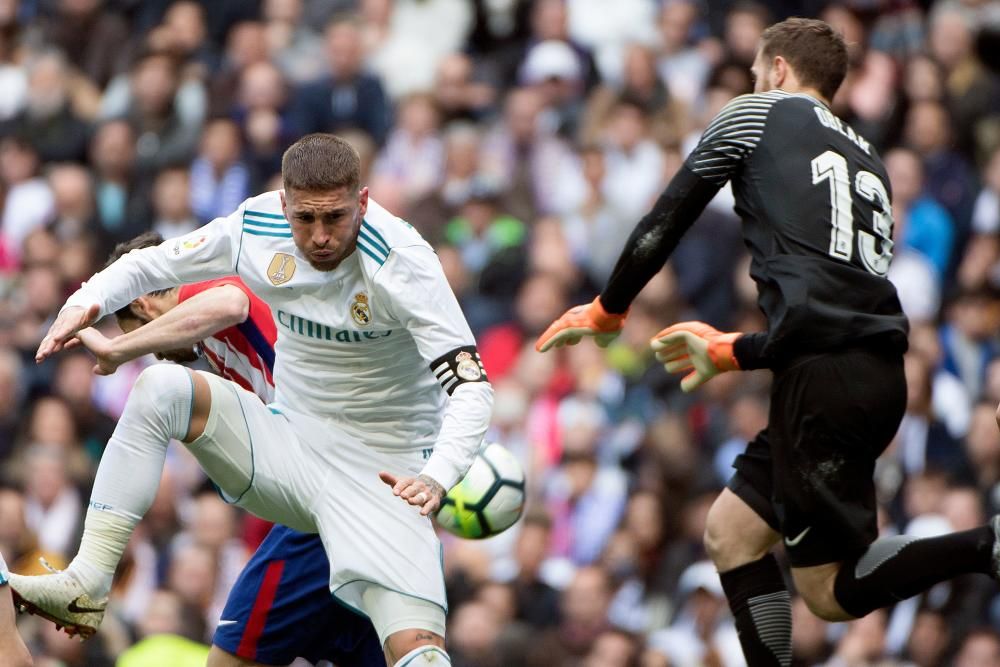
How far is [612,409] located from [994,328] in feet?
8.20

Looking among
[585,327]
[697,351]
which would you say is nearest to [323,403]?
[585,327]

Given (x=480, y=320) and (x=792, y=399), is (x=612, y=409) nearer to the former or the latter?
(x=480, y=320)

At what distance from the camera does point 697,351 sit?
7.44m

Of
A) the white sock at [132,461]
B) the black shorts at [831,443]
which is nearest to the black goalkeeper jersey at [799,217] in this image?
the black shorts at [831,443]

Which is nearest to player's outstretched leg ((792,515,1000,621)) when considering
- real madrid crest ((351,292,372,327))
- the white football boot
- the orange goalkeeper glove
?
the orange goalkeeper glove

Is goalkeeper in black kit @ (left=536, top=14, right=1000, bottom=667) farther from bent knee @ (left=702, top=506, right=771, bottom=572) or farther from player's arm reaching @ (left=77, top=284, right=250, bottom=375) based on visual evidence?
player's arm reaching @ (left=77, top=284, right=250, bottom=375)

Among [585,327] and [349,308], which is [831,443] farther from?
[349,308]

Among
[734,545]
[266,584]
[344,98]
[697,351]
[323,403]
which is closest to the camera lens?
[697,351]

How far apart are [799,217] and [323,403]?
6.75 feet

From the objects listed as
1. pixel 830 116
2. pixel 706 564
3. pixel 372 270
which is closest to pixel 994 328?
pixel 706 564

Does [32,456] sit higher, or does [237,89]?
[237,89]

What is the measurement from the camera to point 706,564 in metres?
11.4

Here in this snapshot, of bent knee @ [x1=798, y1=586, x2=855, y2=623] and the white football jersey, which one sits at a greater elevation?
the white football jersey

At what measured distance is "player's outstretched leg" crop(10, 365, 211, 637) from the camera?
7242 mm
